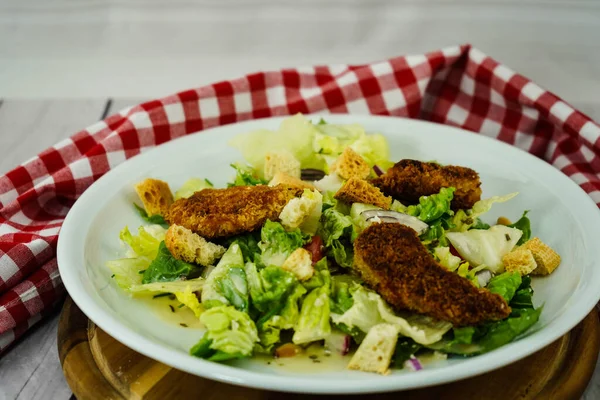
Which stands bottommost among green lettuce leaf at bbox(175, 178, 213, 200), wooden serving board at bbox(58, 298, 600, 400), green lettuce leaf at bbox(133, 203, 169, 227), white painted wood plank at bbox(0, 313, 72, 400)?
white painted wood plank at bbox(0, 313, 72, 400)

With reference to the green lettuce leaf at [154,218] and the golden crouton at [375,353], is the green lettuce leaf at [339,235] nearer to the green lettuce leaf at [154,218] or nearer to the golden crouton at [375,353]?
the golden crouton at [375,353]

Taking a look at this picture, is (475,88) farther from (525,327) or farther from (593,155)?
(525,327)

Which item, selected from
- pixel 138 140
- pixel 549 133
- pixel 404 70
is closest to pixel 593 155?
pixel 549 133

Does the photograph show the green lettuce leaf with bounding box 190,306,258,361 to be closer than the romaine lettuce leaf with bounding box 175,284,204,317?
Yes

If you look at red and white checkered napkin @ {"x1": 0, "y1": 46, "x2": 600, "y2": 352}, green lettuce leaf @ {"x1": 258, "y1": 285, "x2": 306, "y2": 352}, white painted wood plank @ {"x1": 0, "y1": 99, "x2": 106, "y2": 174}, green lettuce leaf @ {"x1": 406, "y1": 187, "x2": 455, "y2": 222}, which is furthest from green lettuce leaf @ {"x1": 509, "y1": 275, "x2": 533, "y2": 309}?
white painted wood plank @ {"x1": 0, "y1": 99, "x2": 106, "y2": 174}

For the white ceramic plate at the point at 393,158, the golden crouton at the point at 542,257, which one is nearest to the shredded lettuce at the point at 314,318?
the white ceramic plate at the point at 393,158

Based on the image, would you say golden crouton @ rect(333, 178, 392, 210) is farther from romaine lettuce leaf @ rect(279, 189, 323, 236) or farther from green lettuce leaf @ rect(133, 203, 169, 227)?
green lettuce leaf @ rect(133, 203, 169, 227)
